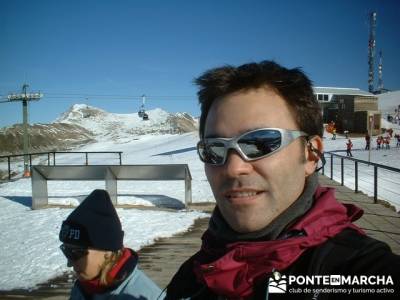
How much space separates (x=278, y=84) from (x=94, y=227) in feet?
5.51

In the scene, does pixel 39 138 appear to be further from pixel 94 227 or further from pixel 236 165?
pixel 236 165

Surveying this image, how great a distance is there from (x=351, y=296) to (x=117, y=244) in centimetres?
181

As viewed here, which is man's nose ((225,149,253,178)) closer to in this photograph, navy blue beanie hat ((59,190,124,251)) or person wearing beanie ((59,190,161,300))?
person wearing beanie ((59,190,161,300))

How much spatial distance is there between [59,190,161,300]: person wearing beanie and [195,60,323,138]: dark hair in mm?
1370

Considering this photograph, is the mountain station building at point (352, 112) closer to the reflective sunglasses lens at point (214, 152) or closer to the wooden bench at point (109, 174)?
the wooden bench at point (109, 174)

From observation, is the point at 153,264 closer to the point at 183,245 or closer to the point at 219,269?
the point at 183,245

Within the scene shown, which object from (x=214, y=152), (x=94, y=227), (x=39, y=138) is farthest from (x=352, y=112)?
(x=39, y=138)

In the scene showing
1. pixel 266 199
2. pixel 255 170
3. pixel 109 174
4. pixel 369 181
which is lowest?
pixel 369 181

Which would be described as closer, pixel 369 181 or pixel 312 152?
pixel 312 152

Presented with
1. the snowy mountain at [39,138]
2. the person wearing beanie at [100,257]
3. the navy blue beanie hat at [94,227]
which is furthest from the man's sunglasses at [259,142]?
the snowy mountain at [39,138]

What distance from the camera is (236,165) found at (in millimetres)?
1443

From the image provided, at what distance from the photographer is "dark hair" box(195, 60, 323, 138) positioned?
1.50m

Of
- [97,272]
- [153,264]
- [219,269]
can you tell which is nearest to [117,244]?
[97,272]

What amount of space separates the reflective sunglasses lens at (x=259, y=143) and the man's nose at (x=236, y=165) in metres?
0.03
